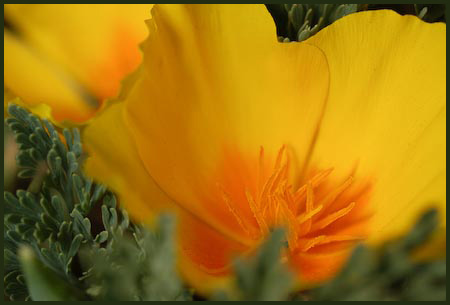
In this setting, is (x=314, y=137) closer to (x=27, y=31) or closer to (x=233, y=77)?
(x=233, y=77)

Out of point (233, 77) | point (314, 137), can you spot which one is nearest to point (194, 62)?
point (233, 77)

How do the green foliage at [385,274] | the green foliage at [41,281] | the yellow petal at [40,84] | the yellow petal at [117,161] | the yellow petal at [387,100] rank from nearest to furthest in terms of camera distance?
the green foliage at [385,274] → the green foliage at [41,281] → the yellow petal at [117,161] → the yellow petal at [387,100] → the yellow petal at [40,84]

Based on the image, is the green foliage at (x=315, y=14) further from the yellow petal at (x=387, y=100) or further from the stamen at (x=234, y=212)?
the stamen at (x=234, y=212)

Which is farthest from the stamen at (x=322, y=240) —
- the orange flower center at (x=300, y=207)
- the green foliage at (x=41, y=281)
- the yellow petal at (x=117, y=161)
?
the green foliage at (x=41, y=281)

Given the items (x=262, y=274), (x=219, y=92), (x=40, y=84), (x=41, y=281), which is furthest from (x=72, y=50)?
(x=262, y=274)

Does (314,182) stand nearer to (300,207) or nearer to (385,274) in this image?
(300,207)
